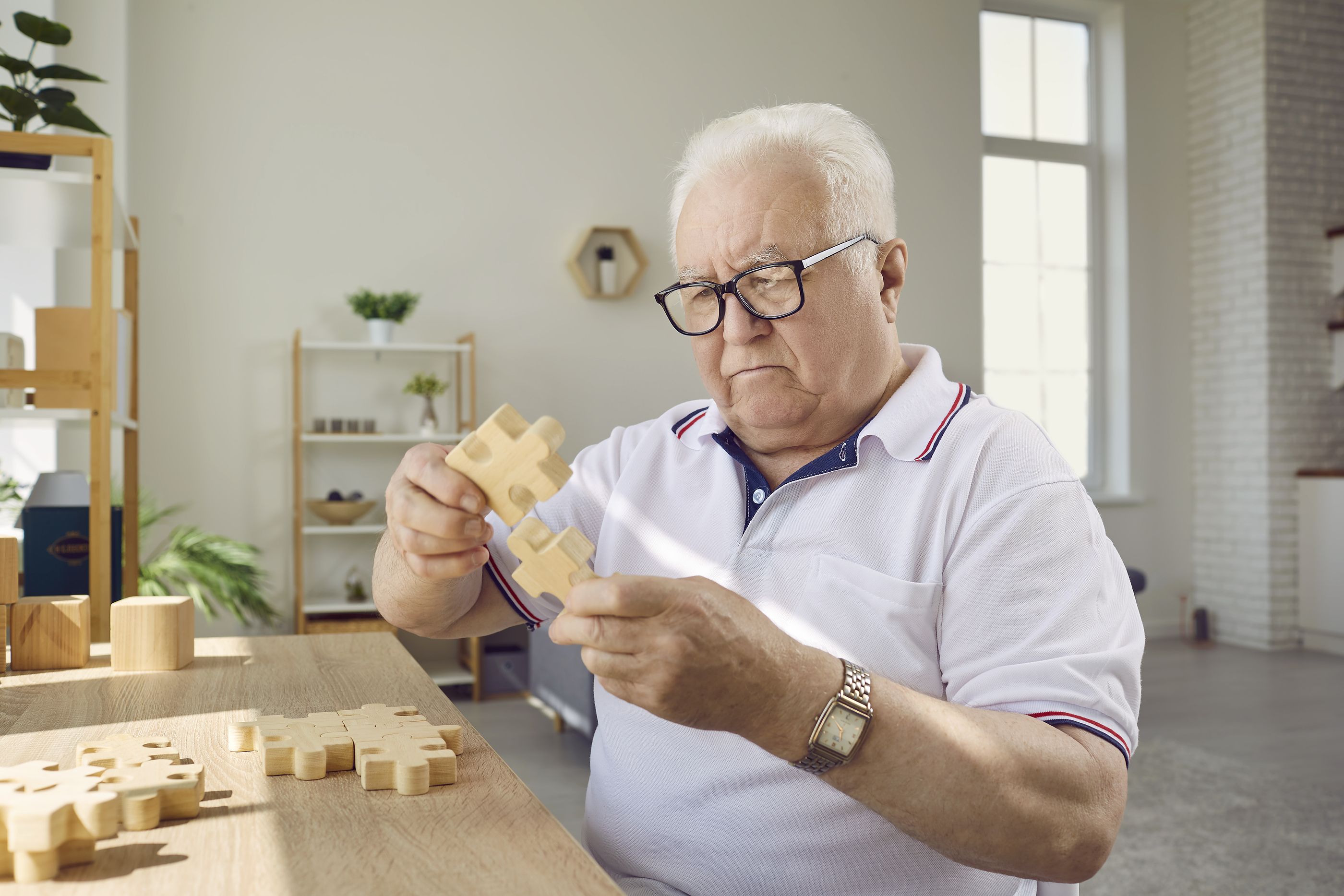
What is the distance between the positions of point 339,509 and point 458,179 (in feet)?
5.78

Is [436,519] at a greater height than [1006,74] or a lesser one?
lesser

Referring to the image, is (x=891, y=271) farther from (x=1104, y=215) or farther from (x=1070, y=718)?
(x=1104, y=215)

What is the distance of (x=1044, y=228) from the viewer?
6703 mm

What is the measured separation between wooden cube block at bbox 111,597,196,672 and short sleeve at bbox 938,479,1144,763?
3.33 feet

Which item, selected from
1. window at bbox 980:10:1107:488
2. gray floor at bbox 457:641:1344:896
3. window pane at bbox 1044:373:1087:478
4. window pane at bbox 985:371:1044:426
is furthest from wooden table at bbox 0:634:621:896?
window pane at bbox 1044:373:1087:478

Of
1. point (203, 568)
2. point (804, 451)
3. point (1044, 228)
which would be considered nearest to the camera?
point (804, 451)

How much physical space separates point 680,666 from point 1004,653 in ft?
1.40

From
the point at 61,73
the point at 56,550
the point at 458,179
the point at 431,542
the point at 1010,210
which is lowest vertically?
the point at 56,550

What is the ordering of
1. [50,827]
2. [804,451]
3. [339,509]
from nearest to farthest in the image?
[50,827] → [804,451] → [339,509]

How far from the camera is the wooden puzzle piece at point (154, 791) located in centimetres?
82

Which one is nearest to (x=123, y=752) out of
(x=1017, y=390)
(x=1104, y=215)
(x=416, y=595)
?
(x=416, y=595)

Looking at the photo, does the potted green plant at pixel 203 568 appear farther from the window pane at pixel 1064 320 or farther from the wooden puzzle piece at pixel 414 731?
the window pane at pixel 1064 320

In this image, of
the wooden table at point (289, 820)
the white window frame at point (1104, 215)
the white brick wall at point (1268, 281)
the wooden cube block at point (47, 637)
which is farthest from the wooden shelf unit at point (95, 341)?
the white brick wall at point (1268, 281)

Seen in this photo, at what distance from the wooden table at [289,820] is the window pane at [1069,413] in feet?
19.7
